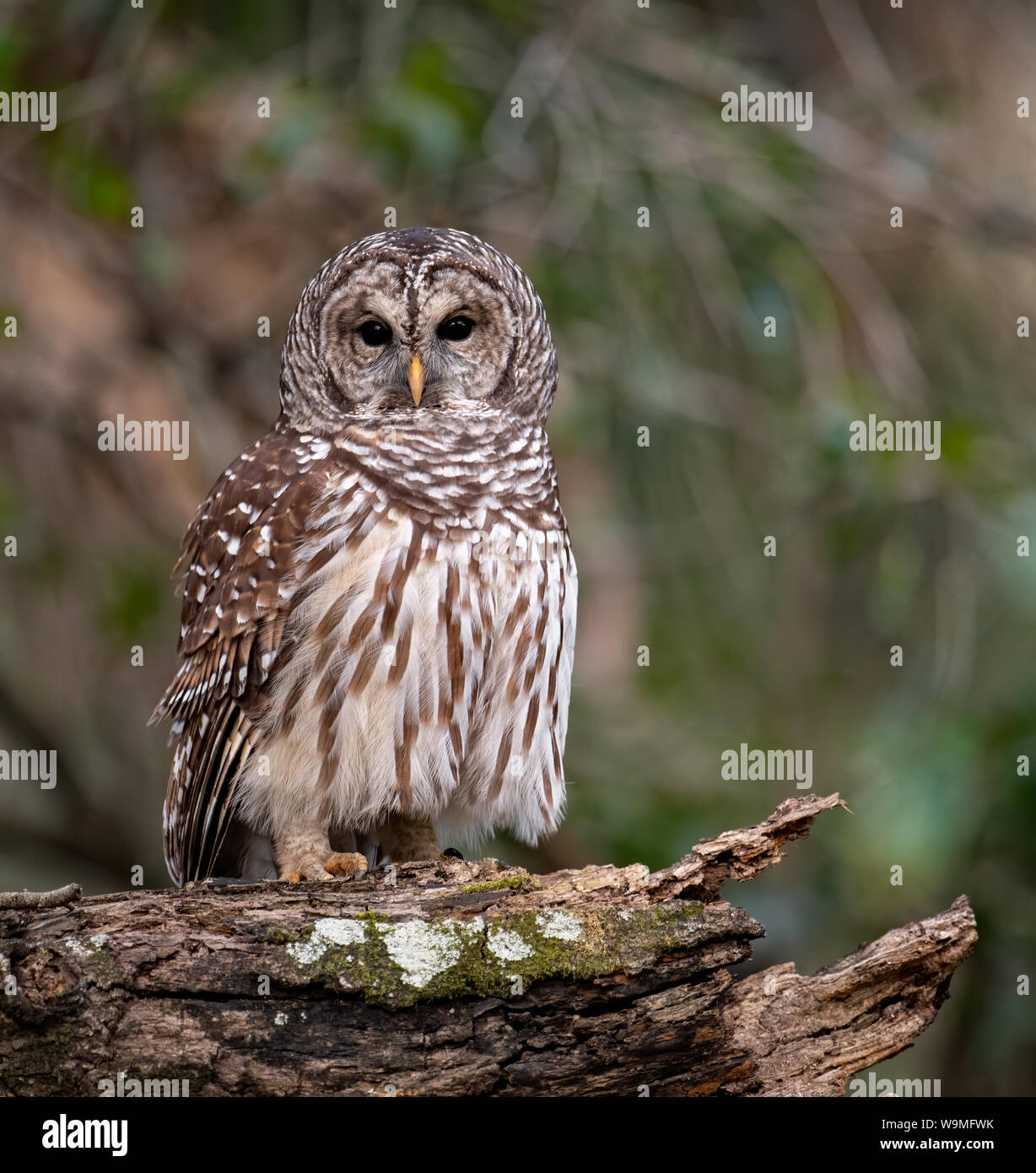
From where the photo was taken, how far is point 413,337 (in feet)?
12.6

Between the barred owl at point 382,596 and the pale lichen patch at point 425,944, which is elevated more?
the barred owl at point 382,596

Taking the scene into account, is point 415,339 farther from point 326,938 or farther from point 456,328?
point 326,938

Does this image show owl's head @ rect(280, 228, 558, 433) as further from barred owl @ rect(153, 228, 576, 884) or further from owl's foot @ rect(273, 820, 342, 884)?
owl's foot @ rect(273, 820, 342, 884)

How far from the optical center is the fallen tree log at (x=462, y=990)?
279 centimetres

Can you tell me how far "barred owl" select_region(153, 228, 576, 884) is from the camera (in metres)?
3.66

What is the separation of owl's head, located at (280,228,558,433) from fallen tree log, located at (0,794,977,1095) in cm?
142

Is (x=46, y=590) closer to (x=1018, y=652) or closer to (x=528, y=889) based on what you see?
(x=528, y=889)

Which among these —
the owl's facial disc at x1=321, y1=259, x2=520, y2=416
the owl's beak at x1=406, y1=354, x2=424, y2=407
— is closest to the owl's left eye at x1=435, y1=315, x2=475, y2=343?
the owl's facial disc at x1=321, y1=259, x2=520, y2=416

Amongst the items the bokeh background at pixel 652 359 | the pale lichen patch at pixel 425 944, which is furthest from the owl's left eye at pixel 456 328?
the pale lichen patch at pixel 425 944

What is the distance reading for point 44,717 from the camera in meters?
5.97

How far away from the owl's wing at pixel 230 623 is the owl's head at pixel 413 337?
206mm

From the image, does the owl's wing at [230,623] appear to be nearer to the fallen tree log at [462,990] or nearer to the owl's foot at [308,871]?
the owl's foot at [308,871]

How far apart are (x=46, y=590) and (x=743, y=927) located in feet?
13.0

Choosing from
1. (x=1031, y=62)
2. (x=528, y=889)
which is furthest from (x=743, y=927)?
(x=1031, y=62)
